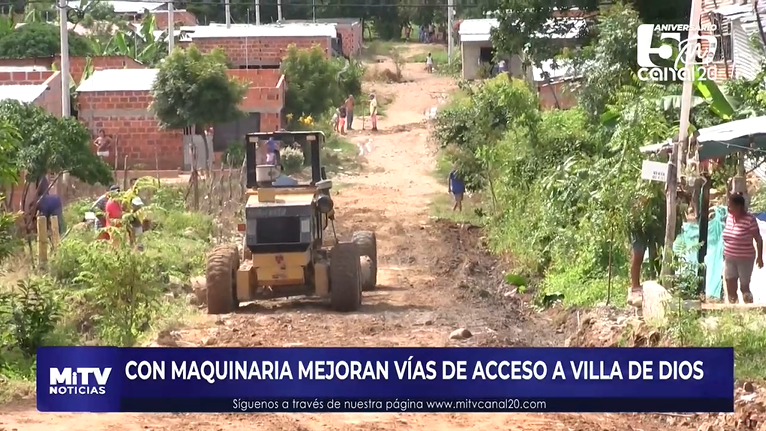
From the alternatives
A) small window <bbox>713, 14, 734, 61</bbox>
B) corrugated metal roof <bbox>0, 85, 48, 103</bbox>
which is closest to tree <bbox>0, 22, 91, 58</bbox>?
corrugated metal roof <bbox>0, 85, 48, 103</bbox>

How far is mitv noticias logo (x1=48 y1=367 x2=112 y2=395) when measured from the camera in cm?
919

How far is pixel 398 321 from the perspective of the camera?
14508 millimetres

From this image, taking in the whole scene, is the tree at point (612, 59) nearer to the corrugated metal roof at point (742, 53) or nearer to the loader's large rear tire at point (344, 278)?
the corrugated metal roof at point (742, 53)

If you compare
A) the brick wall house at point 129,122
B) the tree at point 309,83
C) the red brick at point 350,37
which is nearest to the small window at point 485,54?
the red brick at point 350,37

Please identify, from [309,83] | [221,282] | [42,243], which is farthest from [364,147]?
[221,282]

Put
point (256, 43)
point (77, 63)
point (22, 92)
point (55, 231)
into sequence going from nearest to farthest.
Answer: point (55, 231)
point (22, 92)
point (77, 63)
point (256, 43)

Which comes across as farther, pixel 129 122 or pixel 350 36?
pixel 350 36

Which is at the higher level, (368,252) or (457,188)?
(368,252)

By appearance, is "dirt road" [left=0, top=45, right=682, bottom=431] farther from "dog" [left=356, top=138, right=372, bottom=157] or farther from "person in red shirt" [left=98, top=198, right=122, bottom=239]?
"dog" [left=356, top=138, right=372, bottom=157]

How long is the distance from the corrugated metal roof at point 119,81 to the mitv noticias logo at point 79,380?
22.5 m

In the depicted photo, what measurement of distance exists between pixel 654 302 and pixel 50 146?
11.5 m

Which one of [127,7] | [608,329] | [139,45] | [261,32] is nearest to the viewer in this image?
[608,329]

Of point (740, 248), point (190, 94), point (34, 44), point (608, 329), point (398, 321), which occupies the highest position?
point (34, 44)

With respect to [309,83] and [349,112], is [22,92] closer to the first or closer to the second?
[309,83]
